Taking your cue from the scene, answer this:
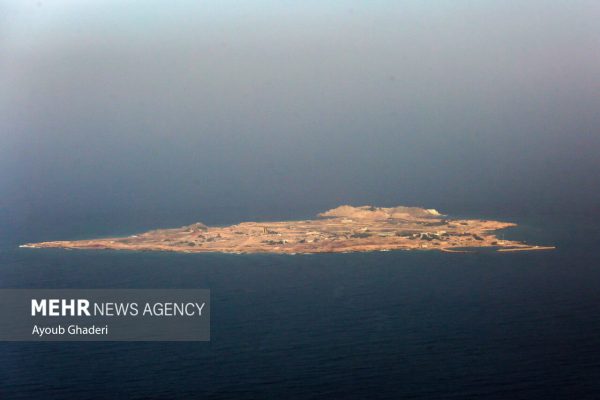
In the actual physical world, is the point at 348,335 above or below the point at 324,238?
below

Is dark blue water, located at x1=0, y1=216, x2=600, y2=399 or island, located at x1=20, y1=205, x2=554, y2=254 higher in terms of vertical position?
island, located at x1=20, y1=205, x2=554, y2=254

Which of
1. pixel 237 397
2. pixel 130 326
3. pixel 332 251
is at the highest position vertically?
pixel 332 251

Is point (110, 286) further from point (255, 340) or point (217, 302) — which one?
point (255, 340)

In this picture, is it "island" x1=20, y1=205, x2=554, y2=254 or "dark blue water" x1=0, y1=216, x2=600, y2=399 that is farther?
"island" x1=20, y1=205, x2=554, y2=254

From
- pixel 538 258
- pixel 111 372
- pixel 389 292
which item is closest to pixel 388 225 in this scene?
pixel 538 258

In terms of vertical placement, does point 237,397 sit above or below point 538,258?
below

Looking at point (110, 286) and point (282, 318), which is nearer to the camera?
point (282, 318)
